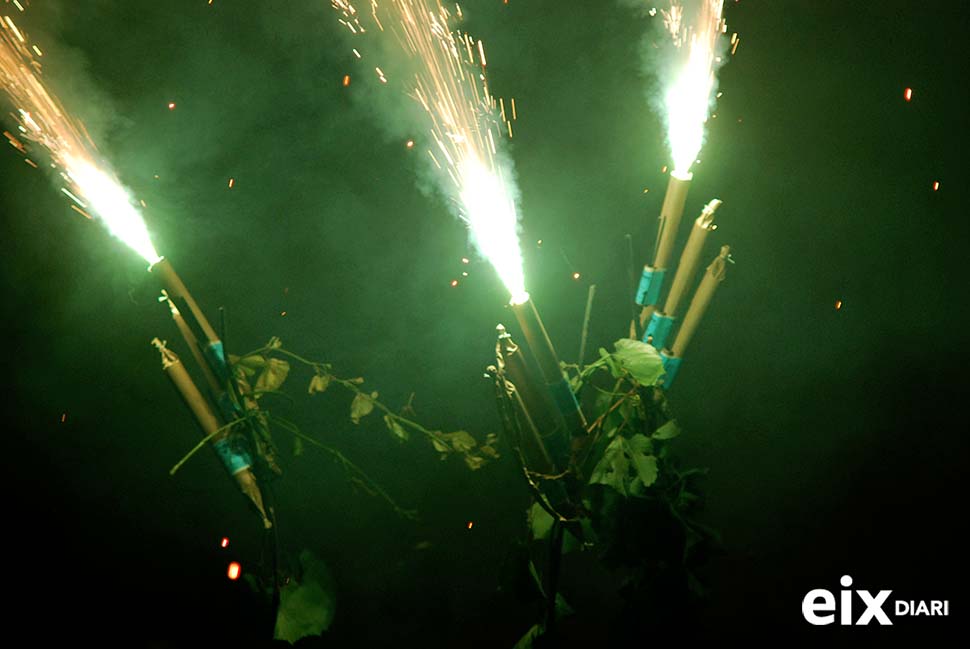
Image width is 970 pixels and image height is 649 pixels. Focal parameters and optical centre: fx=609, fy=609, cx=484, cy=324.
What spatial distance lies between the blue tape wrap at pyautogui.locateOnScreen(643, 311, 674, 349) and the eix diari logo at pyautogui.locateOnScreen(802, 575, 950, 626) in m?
1.34

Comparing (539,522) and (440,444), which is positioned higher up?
(440,444)

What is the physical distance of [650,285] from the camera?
6.20 ft

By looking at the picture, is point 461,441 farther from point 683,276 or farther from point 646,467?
point 683,276

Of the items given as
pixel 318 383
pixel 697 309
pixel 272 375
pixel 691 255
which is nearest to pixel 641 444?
pixel 697 309

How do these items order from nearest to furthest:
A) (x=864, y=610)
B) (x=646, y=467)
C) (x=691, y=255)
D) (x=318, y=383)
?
(x=646, y=467), (x=691, y=255), (x=318, y=383), (x=864, y=610)

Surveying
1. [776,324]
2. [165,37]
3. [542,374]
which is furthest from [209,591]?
[776,324]

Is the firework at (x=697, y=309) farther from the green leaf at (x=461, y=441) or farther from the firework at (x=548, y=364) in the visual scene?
the green leaf at (x=461, y=441)

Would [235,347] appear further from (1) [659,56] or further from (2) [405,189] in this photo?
(1) [659,56]

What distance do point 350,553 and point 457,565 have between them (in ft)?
1.44

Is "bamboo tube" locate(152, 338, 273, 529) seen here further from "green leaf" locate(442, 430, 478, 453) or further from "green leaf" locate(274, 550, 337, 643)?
"green leaf" locate(442, 430, 478, 453)

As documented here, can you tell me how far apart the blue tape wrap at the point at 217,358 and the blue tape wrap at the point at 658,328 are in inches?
51.3

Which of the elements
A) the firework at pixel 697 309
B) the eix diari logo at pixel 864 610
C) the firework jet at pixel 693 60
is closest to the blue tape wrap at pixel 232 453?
the firework at pixel 697 309

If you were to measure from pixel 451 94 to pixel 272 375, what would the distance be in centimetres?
117

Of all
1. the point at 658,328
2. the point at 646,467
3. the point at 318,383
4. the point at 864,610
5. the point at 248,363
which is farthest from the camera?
the point at 864,610
